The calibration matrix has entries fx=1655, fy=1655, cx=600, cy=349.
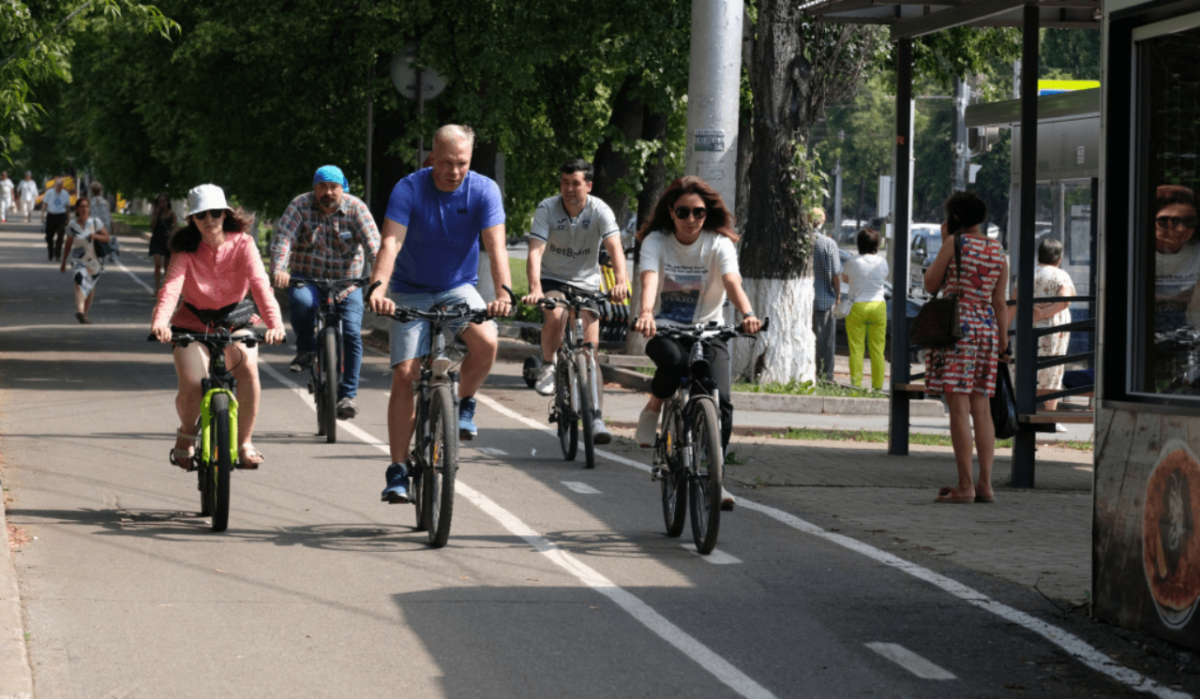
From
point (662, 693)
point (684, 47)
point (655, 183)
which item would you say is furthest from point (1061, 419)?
point (655, 183)

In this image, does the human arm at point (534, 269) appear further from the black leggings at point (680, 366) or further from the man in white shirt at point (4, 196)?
the man in white shirt at point (4, 196)

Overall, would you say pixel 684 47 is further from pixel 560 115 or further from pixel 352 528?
pixel 352 528

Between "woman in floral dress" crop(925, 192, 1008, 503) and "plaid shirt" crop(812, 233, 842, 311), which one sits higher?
"plaid shirt" crop(812, 233, 842, 311)

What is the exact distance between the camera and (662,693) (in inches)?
207

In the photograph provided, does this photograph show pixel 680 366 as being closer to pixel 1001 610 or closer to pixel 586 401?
pixel 1001 610

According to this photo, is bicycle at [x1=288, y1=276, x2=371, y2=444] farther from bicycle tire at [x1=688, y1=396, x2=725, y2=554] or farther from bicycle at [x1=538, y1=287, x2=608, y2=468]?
bicycle tire at [x1=688, y1=396, x2=725, y2=554]

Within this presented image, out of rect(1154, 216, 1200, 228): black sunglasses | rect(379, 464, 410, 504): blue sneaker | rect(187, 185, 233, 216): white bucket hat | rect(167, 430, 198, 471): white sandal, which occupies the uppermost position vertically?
rect(187, 185, 233, 216): white bucket hat

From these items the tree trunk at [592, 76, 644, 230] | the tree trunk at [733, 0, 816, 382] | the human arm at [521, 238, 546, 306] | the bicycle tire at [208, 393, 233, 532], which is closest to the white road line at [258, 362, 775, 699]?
the human arm at [521, 238, 546, 306]

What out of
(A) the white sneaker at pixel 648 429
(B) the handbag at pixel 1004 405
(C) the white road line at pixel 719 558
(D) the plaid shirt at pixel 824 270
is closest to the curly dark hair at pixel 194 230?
(A) the white sneaker at pixel 648 429

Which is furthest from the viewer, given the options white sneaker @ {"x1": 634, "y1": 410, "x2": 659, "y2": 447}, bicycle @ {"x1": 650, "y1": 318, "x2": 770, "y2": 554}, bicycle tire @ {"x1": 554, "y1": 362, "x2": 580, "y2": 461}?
bicycle tire @ {"x1": 554, "y1": 362, "x2": 580, "y2": 461}

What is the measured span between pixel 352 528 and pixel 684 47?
1157 cm

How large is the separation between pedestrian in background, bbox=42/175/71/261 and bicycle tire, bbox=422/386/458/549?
35.4 metres

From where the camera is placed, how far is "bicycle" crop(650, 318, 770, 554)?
292 inches

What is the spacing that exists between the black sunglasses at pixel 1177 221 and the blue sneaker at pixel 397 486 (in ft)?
12.1
